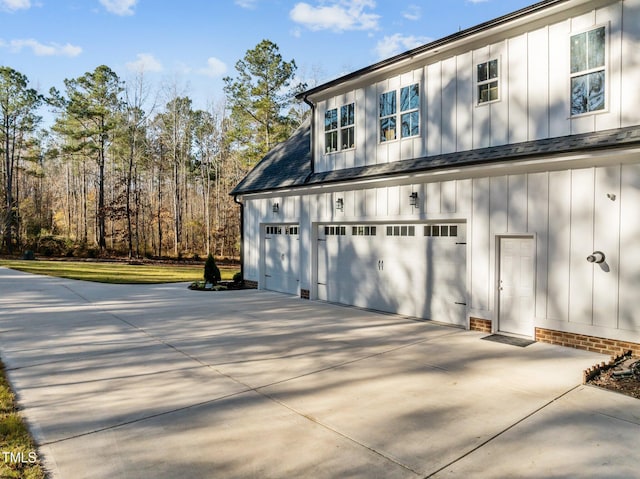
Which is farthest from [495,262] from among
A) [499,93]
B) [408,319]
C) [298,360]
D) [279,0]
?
[279,0]

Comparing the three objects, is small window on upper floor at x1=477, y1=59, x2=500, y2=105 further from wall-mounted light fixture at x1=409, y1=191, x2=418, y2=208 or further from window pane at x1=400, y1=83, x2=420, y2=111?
wall-mounted light fixture at x1=409, y1=191, x2=418, y2=208

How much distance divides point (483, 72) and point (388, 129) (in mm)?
2449

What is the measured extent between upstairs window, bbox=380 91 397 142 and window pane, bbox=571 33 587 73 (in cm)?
369

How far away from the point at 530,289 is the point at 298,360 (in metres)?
4.33

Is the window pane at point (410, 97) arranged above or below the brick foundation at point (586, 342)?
above

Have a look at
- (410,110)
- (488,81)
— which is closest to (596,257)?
(488,81)

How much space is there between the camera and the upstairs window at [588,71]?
21.2 ft

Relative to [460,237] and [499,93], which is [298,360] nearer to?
[460,237]

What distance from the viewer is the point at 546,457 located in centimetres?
345

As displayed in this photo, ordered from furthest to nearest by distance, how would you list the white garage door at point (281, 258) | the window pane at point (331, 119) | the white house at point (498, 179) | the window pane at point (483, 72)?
the white garage door at point (281, 258) < the window pane at point (331, 119) < the window pane at point (483, 72) < the white house at point (498, 179)

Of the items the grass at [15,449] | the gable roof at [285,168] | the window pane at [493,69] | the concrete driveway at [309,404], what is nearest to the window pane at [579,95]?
the window pane at [493,69]

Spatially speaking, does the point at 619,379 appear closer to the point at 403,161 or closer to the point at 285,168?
the point at 403,161

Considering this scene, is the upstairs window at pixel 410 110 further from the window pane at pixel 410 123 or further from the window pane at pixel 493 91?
the window pane at pixel 493 91

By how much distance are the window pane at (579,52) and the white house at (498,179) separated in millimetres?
18
